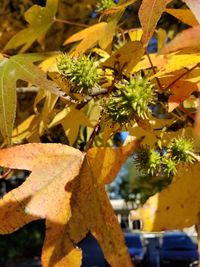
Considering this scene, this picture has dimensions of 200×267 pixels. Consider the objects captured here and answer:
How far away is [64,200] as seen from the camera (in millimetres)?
718

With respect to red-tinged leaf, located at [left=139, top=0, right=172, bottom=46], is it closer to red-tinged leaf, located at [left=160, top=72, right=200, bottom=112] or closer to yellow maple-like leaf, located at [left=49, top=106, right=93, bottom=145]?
red-tinged leaf, located at [left=160, top=72, right=200, bottom=112]

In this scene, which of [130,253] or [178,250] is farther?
[178,250]

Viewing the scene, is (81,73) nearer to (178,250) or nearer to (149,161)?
(149,161)

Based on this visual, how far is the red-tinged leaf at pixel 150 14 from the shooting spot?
0.67 metres

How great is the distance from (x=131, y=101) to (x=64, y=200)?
176 millimetres

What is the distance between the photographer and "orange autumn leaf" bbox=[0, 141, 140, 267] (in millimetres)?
693

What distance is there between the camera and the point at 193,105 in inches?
38.4

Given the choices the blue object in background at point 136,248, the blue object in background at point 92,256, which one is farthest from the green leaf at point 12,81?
the blue object in background at point 92,256

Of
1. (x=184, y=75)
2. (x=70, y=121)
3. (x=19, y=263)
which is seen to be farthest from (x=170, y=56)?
(x=19, y=263)

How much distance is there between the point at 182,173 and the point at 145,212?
88mm

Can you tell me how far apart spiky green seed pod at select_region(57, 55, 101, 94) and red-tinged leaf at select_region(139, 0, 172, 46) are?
0.08 metres

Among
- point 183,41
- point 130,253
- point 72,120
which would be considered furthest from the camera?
point 130,253

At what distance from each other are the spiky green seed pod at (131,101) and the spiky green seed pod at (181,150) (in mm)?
69

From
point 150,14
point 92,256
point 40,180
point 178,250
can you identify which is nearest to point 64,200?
point 40,180
